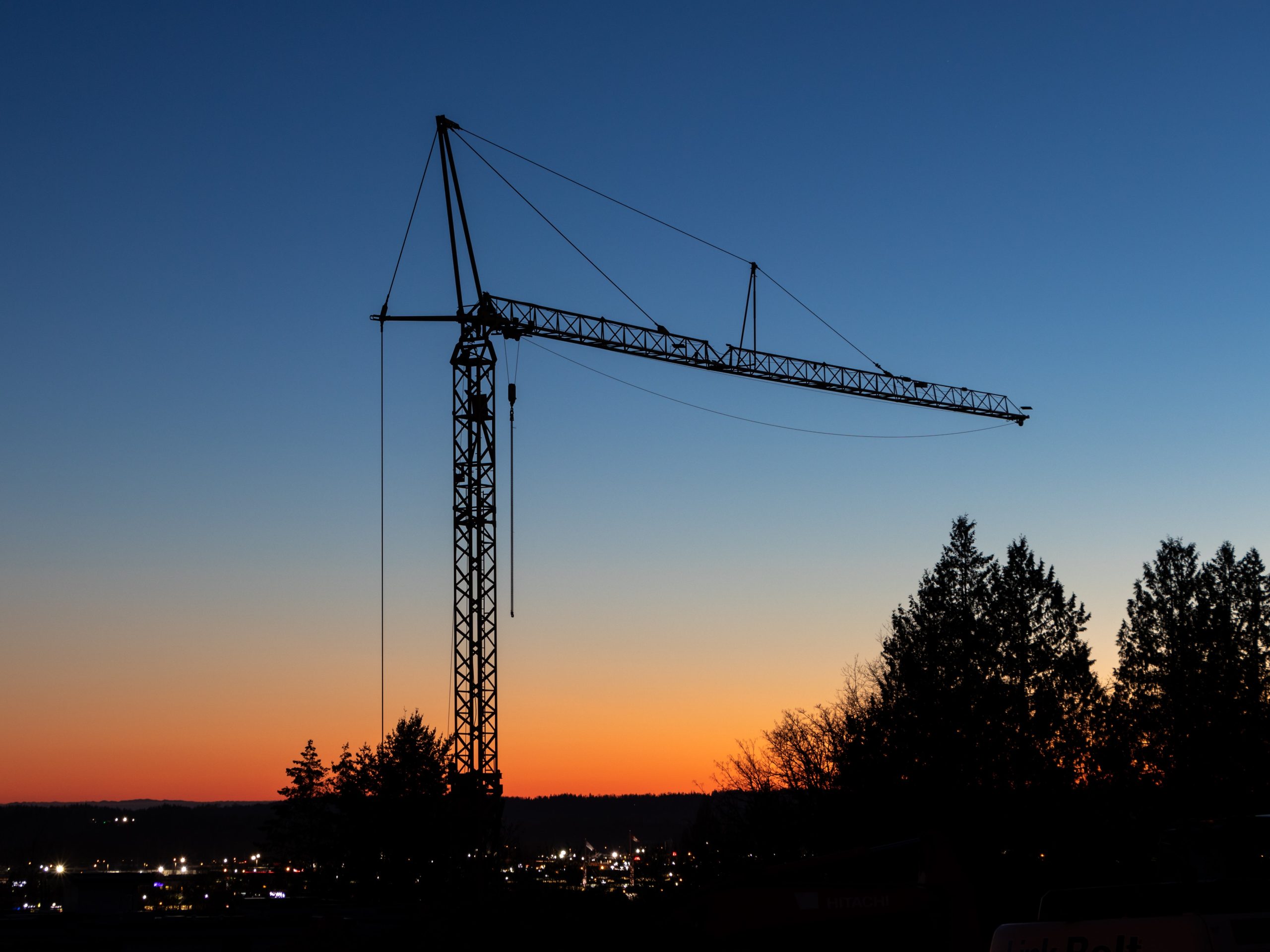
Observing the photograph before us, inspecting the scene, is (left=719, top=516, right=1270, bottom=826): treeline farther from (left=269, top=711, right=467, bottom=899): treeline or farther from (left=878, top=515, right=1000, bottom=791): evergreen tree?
(left=269, top=711, right=467, bottom=899): treeline

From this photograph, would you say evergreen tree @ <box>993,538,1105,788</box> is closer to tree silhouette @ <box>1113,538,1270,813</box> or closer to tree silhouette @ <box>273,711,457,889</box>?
tree silhouette @ <box>1113,538,1270,813</box>

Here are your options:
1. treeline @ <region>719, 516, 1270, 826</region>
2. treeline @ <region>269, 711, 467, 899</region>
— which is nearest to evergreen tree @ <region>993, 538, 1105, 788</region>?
treeline @ <region>719, 516, 1270, 826</region>

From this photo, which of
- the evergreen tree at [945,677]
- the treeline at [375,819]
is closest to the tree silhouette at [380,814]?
the treeline at [375,819]

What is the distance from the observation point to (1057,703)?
4084 centimetres

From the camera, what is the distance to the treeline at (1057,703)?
3881 cm

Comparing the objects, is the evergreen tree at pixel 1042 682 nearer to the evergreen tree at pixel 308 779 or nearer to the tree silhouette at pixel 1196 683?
the tree silhouette at pixel 1196 683

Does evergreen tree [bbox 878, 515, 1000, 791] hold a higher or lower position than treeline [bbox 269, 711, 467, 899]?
higher

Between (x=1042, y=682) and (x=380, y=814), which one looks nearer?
(x=1042, y=682)

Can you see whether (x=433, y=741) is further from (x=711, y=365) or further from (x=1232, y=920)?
(x=1232, y=920)

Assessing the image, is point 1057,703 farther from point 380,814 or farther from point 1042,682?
point 380,814

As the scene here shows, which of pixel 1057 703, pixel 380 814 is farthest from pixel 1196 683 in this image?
pixel 380 814

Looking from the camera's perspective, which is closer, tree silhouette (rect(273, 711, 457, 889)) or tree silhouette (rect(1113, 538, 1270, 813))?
tree silhouette (rect(1113, 538, 1270, 813))

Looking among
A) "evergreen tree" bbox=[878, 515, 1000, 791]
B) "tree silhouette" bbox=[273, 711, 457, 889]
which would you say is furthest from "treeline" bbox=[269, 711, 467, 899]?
"evergreen tree" bbox=[878, 515, 1000, 791]

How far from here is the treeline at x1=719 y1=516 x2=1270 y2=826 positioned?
38.8 meters
